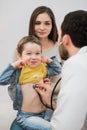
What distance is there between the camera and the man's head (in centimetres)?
154

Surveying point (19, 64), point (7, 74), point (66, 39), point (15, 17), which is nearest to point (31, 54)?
point (19, 64)

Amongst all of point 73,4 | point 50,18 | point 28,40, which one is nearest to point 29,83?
point 28,40

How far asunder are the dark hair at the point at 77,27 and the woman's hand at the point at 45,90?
1.38 feet

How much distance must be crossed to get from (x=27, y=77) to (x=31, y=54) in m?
0.16

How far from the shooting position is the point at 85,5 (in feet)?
9.70

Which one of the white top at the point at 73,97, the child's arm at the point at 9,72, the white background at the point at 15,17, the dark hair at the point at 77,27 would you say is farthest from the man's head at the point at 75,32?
the white background at the point at 15,17

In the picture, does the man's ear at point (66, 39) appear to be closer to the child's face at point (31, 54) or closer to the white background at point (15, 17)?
the child's face at point (31, 54)

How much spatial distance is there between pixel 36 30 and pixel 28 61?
28.3 inches

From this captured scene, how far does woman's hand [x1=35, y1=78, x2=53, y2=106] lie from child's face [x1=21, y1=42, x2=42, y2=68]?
5.9 inches

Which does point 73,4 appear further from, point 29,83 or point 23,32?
point 29,83

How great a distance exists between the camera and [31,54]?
1.96m

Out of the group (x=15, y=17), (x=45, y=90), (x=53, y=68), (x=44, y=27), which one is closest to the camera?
(x=45, y=90)

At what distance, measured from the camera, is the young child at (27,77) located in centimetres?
195

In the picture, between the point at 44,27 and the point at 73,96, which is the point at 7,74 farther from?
the point at 44,27
